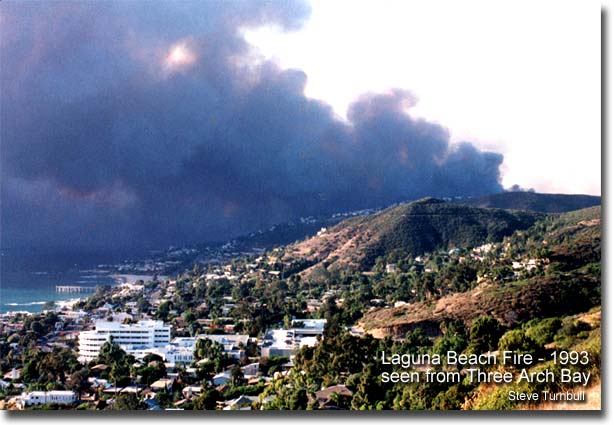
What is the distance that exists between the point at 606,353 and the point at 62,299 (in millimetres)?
6615

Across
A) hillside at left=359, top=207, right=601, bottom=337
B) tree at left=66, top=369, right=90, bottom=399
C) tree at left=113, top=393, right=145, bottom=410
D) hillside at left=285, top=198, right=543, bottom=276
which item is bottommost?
tree at left=113, top=393, right=145, bottom=410

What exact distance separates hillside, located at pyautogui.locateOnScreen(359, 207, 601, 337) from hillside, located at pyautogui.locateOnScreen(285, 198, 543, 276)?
42.7 inches

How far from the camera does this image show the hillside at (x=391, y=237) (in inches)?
423

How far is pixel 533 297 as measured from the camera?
909 cm

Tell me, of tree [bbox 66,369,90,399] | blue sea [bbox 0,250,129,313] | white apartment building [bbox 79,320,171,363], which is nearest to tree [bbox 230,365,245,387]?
white apartment building [bbox 79,320,171,363]

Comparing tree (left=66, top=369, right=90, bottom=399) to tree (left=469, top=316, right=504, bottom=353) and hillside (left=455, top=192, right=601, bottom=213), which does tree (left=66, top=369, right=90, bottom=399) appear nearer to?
tree (left=469, top=316, right=504, bottom=353)

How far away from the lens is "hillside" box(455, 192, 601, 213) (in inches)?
397

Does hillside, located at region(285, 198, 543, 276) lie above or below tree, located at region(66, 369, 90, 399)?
above

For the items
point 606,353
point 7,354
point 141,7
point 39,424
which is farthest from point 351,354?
point 141,7

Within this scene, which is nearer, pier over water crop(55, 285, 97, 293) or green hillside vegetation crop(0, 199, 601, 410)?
green hillside vegetation crop(0, 199, 601, 410)

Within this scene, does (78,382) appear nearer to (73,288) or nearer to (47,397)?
(47,397)

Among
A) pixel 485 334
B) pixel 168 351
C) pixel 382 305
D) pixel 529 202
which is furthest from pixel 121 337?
pixel 529 202

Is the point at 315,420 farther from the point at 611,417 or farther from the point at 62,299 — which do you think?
the point at 62,299

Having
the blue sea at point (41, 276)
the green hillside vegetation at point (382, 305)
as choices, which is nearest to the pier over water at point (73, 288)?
the blue sea at point (41, 276)
